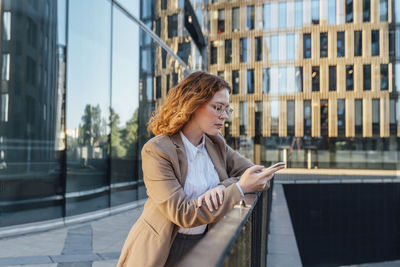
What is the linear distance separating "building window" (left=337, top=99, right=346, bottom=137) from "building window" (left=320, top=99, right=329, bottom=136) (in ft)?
3.44

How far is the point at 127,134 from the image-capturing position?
10.5m

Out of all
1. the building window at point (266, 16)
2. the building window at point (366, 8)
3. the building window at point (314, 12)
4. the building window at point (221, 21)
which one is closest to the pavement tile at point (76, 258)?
the building window at point (221, 21)

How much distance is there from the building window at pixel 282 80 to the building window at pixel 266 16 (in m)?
4.27

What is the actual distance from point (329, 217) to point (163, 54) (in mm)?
9340

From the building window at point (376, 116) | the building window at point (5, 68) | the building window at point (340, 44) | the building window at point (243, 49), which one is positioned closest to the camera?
the building window at point (5, 68)

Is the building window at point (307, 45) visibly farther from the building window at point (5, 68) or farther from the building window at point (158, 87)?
the building window at point (5, 68)

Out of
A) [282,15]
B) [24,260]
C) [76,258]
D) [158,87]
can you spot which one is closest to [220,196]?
[76,258]

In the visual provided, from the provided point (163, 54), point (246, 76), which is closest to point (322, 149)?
point (246, 76)

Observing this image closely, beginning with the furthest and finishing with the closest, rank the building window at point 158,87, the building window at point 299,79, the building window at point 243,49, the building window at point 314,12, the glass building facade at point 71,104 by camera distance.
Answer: the building window at point 243,49, the building window at point 299,79, the building window at point 314,12, the building window at point 158,87, the glass building facade at point 71,104

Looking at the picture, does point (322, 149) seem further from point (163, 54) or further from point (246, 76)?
point (163, 54)

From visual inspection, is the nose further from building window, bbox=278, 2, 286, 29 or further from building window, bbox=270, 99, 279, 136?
building window, bbox=278, 2, 286, 29

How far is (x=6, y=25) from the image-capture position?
6945 millimetres

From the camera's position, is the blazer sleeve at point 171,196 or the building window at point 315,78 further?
the building window at point 315,78

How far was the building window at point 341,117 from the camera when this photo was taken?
1265 inches
